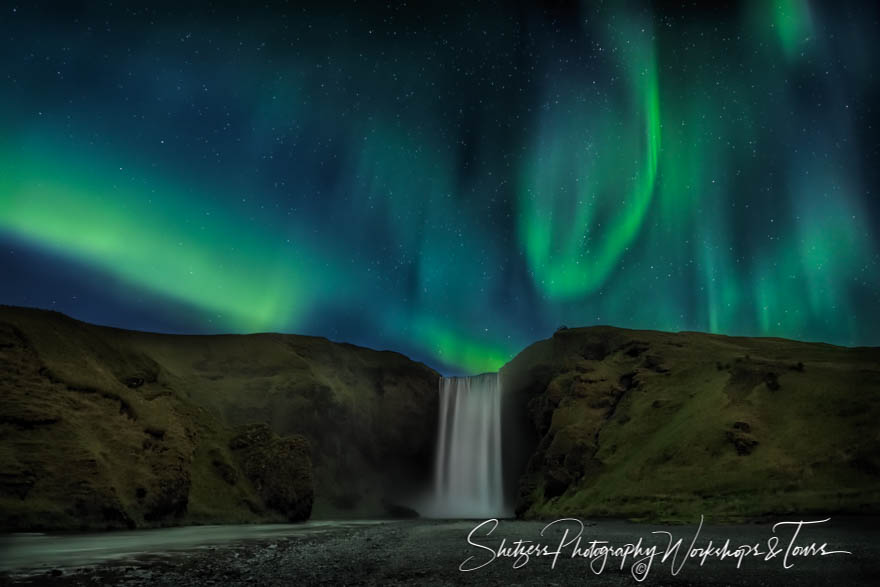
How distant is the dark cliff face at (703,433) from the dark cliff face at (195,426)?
3317 cm

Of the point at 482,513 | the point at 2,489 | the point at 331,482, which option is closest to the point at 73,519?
the point at 2,489

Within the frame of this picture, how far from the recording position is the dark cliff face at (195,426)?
42125mm

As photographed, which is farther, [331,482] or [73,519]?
[331,482]

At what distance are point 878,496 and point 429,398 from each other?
287 feet

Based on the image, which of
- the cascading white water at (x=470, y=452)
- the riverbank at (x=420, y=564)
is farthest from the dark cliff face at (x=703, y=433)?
the riverbank at (x=420, y=564)

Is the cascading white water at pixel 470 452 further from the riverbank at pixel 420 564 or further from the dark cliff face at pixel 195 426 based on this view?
the riverbank at pixel 420 564

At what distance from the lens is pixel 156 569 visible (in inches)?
729

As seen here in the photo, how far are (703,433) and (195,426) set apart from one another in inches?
2104

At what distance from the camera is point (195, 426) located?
211 ft

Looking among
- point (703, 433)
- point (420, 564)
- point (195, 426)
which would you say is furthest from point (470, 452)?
point (420, 564)

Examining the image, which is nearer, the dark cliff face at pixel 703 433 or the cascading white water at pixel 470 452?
the dark cliff face at pixel 703 433

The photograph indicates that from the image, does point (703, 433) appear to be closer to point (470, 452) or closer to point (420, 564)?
point (420, 564)

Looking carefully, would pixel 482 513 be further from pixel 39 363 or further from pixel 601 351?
pixel 39 363

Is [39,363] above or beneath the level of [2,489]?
above
